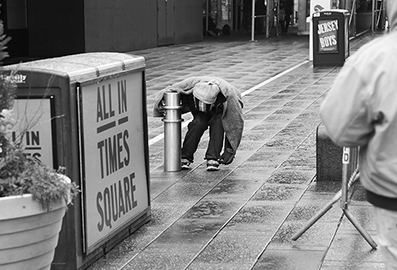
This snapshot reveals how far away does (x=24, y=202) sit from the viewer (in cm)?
400

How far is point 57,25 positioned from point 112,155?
17248 mm

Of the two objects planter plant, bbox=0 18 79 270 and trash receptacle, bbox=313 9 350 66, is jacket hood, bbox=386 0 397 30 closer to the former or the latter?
planter plant, bbox=0 18 79 270

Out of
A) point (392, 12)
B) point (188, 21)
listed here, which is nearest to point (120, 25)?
point (188, 21)

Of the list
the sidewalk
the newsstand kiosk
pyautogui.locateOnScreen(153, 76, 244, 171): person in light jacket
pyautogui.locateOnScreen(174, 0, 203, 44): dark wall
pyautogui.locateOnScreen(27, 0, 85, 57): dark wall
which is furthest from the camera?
pyautogui.locateOnScreen(174, 0, 203, 44): dark wall

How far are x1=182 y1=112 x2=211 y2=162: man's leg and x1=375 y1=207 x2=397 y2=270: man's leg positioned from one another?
19.7 ft

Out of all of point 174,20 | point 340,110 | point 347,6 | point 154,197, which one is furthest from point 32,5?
point 340,110

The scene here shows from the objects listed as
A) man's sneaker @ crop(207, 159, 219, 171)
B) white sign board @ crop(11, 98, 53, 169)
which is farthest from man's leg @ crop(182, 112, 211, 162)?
white sign board @ crop(11, 98, 53, 169)

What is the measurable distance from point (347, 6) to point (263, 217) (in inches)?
1011

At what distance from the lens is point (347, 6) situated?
31.5 m

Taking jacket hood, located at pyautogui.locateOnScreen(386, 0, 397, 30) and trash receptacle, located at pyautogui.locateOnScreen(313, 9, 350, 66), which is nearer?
jacket hood, located at pyautogui.locateOnScreen(386, 0, 397, 30)

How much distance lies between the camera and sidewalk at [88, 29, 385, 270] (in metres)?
5.75

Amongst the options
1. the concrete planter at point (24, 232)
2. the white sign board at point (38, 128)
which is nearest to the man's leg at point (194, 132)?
the white sign board at point (38, 128)

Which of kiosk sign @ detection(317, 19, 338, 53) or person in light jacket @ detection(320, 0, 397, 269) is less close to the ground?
person in light jacket @ detection(320, 0, 397, 269)

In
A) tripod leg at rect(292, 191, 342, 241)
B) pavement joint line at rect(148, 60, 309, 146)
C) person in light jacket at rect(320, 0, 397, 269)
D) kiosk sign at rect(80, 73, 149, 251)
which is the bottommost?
pavement joint line at rect(148, 60, 309, 146)
